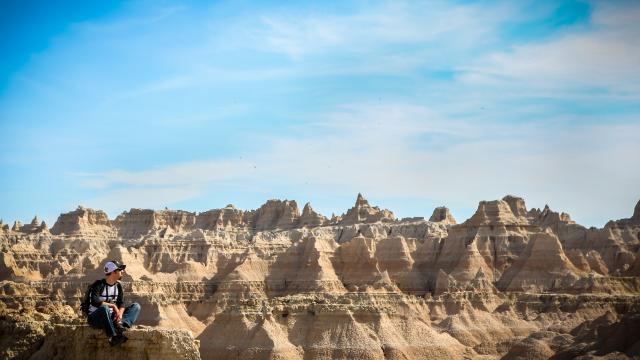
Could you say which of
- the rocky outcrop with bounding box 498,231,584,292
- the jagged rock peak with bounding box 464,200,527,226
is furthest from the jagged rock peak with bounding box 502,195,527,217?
the rocky outcrop with bounding box 498,231,584,292

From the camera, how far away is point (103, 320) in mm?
29969

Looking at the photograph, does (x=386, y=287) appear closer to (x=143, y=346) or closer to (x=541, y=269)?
(x=541, y=269)

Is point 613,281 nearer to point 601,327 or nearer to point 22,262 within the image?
point 601,327

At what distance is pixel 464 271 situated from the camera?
148125 millimetres

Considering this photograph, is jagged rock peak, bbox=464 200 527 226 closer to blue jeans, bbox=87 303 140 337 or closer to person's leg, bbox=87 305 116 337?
blue jeans, bbox=87 303 140 337

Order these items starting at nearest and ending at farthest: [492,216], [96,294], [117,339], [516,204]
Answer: [96,294]
[117,339]
[492,216]
[516,204]

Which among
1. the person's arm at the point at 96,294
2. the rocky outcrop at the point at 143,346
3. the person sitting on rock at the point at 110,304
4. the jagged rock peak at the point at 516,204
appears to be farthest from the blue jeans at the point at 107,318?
the jagged rock peak at the point at 516,204

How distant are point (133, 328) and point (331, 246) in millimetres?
123260

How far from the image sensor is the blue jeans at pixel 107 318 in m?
29.8

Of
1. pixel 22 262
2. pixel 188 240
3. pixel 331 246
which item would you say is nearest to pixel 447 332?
pixel 331 246

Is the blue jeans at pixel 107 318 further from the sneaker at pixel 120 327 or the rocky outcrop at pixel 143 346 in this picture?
the rocky outcrop at pixel 143 346

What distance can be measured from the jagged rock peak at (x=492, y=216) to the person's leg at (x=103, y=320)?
13546 centimetres

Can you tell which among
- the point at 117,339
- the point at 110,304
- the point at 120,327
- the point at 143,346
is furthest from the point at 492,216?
the point at 110,304

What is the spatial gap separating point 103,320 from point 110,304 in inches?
22.9
